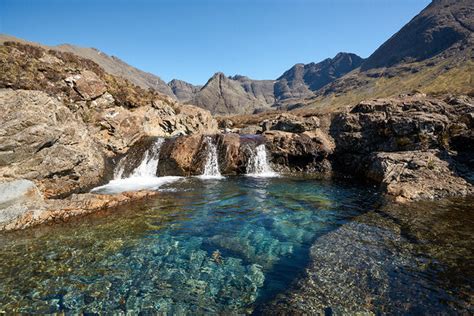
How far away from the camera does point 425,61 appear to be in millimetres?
141375

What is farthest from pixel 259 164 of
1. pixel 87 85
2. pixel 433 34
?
pixel 433 34

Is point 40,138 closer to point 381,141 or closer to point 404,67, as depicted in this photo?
point 381,141

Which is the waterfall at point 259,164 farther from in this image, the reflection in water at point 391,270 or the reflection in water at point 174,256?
the reflection in water at point 391,270

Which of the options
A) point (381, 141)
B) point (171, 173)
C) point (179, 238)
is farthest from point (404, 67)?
point (179, 238)

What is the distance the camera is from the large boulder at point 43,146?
14.8 m

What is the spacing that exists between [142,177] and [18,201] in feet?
37.3

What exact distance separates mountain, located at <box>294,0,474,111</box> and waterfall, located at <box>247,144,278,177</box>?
70.3 meters

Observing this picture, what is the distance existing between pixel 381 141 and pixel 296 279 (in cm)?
1958

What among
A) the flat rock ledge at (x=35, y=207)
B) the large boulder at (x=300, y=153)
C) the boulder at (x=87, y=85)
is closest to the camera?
the flat rock ledge at (x=35, y=207)

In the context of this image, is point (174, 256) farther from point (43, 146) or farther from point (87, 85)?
point (87, 85)

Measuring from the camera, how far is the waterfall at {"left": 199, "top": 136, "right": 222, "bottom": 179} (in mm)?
23734

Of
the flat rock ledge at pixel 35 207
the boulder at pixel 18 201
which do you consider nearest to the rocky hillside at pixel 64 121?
the boulder at pixel 18 201

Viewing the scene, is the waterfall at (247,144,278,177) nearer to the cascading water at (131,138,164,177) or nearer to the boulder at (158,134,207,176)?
the boulder at (158,134,207,176)

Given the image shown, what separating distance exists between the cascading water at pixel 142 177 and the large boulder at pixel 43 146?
1620mm
